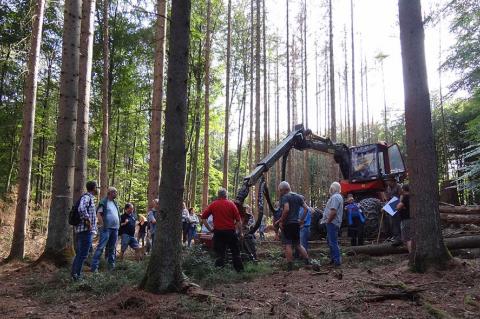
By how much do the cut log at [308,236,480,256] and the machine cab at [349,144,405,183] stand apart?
3.87 metres

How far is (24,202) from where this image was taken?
10.9 m

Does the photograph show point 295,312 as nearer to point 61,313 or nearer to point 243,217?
point 61,313

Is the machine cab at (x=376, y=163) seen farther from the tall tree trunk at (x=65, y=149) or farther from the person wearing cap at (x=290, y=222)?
the tall tree trunk at (x=65, y=149)

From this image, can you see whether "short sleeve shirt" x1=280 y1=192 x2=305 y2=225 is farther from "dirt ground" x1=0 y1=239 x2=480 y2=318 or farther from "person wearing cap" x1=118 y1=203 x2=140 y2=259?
"person wearing cap" x1=118 y1=203 x2=140 y2=259

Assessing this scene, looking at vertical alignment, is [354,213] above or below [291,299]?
above

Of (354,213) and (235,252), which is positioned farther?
(354,213)

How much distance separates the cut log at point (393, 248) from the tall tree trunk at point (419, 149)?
7.65 ft

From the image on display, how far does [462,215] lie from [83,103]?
1080 cm

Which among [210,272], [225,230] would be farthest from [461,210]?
[210,272]

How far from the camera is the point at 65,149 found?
8953mm

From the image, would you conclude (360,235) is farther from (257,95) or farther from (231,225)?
(257,95)

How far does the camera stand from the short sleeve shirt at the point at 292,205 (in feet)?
28.5

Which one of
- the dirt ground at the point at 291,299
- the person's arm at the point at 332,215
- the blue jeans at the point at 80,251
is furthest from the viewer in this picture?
the person's arm at the point at 332,215

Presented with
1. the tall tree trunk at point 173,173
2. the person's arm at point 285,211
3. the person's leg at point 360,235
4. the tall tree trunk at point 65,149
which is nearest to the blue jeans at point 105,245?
the tall tree trunk at point 65,149
